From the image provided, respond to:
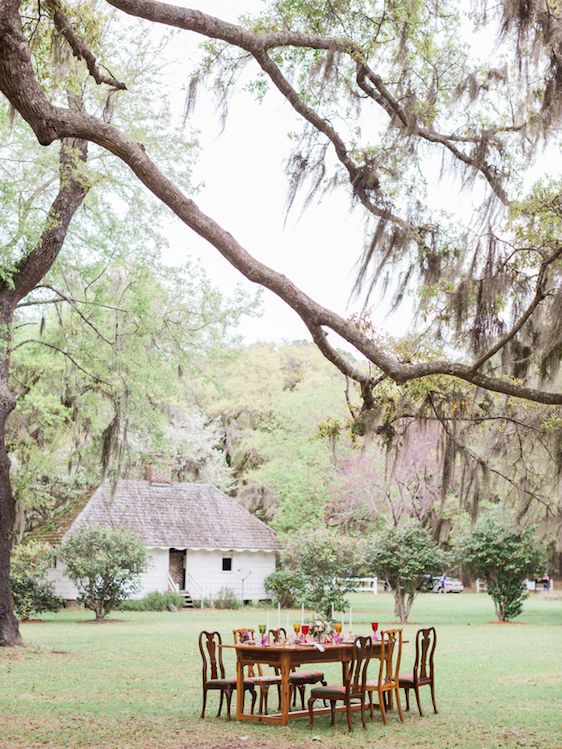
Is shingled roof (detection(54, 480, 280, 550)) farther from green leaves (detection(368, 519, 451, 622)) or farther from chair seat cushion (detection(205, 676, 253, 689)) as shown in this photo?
chair seat cushion (detection(205, 676, 253, 689))

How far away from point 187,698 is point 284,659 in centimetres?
249

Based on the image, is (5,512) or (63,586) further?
(63,586)

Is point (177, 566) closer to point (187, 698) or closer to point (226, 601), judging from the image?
point (226, 601)

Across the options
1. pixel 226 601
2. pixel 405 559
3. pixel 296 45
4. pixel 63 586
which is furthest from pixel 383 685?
pixel 226 601

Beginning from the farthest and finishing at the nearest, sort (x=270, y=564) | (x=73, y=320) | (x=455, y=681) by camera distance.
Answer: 1. (x=270, y=564)
2. (x=73, y=320)
3. (x=455, y=681)

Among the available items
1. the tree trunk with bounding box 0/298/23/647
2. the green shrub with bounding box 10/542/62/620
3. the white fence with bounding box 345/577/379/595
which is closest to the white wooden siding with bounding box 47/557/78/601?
the green shrub with bounding box 10/542/62/620

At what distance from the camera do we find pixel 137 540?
25.6m

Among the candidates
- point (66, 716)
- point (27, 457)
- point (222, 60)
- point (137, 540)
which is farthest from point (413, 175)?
point (137, 540)

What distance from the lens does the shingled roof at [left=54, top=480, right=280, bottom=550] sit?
1293 inches

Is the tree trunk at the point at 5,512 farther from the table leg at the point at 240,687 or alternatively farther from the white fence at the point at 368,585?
the white fence at the point at 368,585

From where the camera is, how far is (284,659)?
945cm

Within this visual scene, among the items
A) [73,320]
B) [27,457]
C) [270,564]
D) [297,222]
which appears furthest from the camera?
[270,564]

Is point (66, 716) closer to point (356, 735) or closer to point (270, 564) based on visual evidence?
point (356, 735)

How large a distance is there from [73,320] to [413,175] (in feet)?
33.7
